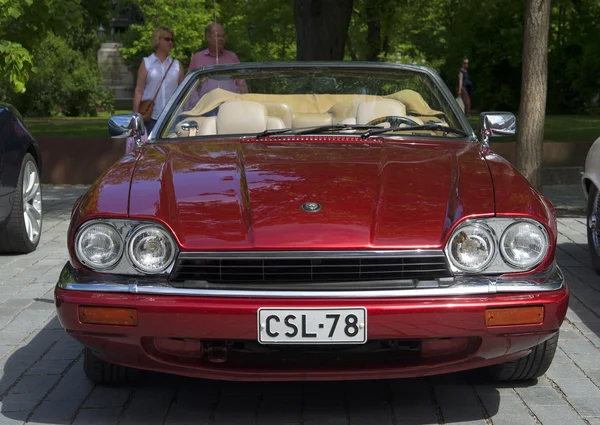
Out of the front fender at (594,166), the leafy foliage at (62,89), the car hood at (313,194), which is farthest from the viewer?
the leafy foliage at (62,89)

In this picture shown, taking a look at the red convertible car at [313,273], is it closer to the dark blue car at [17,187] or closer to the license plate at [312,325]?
the license plate at [312,325]

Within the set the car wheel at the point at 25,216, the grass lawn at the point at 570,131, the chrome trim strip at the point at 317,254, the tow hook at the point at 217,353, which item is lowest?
the grass lawn at the point at 570,131

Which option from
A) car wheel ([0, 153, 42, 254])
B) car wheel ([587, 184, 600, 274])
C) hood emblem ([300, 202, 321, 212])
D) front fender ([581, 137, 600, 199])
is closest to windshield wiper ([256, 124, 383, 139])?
hood emblem ([300, 202, 321, 212])

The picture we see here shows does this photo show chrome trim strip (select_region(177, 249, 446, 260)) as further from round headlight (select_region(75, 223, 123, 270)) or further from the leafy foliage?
the leafy foliage

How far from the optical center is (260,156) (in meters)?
4.94

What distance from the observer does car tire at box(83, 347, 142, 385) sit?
15.6 feet

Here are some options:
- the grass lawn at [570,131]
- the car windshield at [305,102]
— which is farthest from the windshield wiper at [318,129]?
the grass lawn at [570,131]

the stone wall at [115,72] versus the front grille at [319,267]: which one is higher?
the front grille at [319,267]

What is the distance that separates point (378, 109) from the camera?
583 cm

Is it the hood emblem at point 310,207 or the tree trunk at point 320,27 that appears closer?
the hood emblem at point 310,207

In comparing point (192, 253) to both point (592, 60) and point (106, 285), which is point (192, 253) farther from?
point (592, 60)

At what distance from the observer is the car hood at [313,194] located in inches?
160

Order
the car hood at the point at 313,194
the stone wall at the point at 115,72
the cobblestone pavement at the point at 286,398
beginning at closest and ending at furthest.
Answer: the car hood at the point at 313,194 → the cobblestone pavement at the point at 286,398 → the stone wall at the point at 115,72

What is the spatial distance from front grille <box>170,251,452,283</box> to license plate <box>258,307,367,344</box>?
0.44 ft
